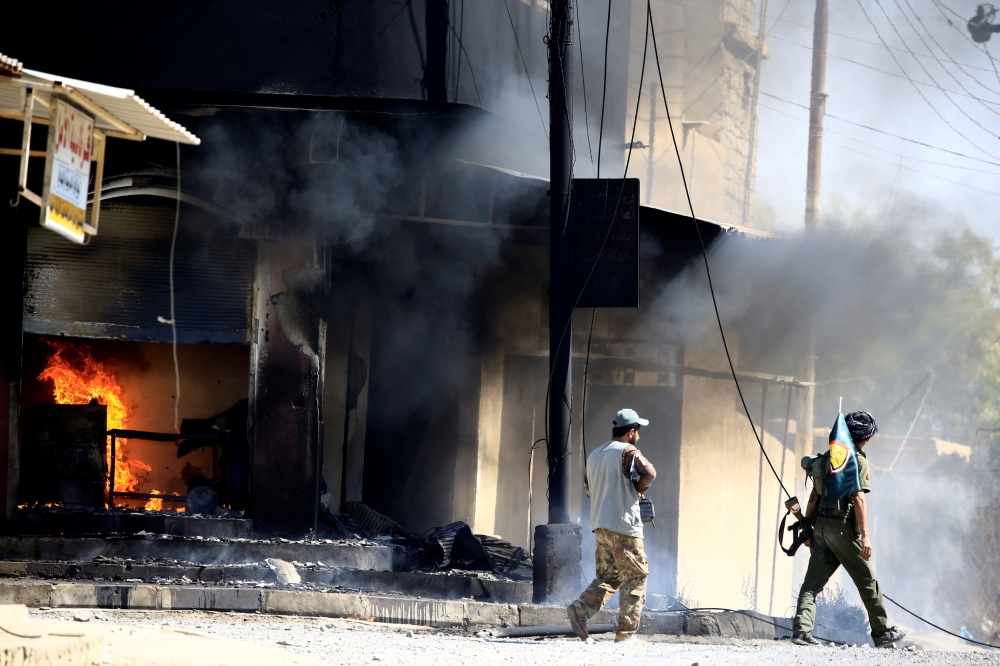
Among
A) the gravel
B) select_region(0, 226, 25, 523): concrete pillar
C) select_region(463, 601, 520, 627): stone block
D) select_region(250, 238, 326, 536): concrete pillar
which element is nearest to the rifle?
the gravel

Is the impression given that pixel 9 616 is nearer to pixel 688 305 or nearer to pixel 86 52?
pixel 86 52

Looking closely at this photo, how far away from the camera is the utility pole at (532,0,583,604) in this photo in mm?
8984

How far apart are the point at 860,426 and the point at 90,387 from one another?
805 cm

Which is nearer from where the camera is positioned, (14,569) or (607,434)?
(14,569)

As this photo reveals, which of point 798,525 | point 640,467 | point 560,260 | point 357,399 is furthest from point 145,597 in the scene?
point 798,525

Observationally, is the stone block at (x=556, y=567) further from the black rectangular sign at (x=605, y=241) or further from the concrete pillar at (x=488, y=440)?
the concrete pillar at (x=488, y=440)

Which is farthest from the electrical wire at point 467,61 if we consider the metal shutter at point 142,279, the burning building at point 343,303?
the metal shutter at point 142,279

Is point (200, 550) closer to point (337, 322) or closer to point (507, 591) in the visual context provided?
point (507, 591)

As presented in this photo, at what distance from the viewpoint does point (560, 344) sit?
9109mm

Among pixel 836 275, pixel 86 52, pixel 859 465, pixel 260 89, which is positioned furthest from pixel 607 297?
pixel 836 275

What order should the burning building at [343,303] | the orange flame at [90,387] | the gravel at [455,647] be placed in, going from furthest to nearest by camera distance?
the orange flame at [90,387] → the burning building at [343,303] → the gravel at [455,647]

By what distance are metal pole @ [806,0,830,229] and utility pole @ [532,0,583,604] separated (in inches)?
485

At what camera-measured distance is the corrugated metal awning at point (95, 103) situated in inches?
218

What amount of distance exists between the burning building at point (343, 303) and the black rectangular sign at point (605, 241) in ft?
1.54
